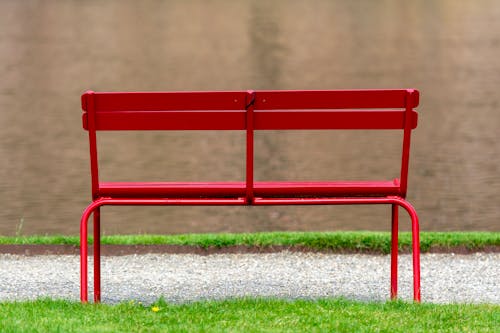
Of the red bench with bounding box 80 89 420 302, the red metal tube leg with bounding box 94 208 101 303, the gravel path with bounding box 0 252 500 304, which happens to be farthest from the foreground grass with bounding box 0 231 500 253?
the red bench with bounding box 80 89 420 302

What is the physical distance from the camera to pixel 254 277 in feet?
27.1

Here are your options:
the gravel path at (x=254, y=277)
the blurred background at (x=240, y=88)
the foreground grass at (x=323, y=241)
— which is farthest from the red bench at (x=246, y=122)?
the blurred background at (x=240, y=88)

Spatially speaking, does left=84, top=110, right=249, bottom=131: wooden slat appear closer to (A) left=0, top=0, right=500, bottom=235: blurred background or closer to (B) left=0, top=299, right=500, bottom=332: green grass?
(B) left=0, top=299, right=500, bottom=332: green grass

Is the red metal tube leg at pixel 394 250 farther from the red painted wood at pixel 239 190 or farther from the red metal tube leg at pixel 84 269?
the red metal tube leg at pixel 84 269

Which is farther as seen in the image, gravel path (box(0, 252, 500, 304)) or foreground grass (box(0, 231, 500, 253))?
foreground grass (box(0, 231, 500, 253))

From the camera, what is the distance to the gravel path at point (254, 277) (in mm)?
7613

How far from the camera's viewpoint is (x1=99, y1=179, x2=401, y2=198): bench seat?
672 cm

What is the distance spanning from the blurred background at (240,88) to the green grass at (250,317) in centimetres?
515

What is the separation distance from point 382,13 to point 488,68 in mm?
27340

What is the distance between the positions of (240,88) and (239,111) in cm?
1685

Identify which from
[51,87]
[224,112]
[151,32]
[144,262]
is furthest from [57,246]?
[151,32]

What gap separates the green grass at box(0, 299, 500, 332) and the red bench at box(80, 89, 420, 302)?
0.38 meters

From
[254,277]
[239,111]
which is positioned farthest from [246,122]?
[254,277]

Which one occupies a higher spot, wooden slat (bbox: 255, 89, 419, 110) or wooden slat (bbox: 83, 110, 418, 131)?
wooden slat (bbox: 255, 89, 419, 110)
